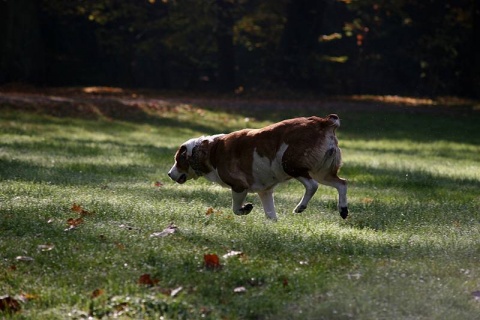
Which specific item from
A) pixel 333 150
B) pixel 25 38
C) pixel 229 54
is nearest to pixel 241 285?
pixel 333 150

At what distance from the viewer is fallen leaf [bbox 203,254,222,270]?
7.13m

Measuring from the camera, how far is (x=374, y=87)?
139 feet

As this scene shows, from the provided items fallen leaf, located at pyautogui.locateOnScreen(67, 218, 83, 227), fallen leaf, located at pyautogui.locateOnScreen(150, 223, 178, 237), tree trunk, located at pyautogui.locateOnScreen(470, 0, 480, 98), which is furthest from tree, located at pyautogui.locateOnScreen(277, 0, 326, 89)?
fallen leaf, located at pyautogui.locateOnScreen(150, 223, 178, 237)

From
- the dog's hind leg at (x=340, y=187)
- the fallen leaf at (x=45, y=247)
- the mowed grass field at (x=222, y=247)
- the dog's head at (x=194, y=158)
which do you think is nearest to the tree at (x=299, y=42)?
the mowed grass field at (x=222, y=247)

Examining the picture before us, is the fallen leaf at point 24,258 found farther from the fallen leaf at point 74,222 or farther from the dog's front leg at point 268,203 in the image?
the dog's front leg at point 268,203

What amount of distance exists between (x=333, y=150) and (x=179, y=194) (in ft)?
10.7

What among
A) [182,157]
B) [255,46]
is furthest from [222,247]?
[255,46]

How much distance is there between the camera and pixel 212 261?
282 inches

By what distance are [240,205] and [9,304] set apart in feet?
12.6

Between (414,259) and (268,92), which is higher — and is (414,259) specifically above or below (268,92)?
above

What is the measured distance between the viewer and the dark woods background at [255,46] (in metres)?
37.8

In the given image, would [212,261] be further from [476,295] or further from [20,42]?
[20,42]

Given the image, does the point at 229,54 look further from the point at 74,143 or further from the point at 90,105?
the point at 74,143

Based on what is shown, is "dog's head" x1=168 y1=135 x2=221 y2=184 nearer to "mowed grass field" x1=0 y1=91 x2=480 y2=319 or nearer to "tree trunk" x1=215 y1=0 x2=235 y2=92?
"mowed grass field" x1=0 y1=91 x2=480 y2=319
